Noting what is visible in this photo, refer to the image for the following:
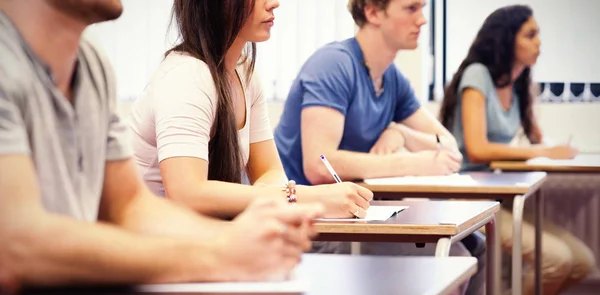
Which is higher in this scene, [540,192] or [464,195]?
[464,195]

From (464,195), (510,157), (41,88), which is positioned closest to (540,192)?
(510,157)

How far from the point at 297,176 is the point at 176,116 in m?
1.11

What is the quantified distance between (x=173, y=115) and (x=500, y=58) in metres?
2.35

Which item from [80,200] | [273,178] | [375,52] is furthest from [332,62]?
[80,200]

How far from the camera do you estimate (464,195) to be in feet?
8.67

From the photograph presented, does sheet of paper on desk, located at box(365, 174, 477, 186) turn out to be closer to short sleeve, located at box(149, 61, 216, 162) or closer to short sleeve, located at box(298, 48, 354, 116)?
short sleeve, located at box(298, 48, 354, 116)

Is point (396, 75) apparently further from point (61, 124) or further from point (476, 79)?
point (61, 124)

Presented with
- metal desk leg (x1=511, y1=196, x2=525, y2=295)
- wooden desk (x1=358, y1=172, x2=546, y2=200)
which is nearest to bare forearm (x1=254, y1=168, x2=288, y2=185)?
wooden desk (x1=358, y1=172, x2=546, y2=200)

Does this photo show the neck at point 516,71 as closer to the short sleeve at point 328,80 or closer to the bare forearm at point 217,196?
the short sleeve at point 328,80

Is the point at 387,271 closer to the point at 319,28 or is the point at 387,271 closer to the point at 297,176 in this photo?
the point at 297,176

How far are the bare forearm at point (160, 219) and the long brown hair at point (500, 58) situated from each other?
8.99ft

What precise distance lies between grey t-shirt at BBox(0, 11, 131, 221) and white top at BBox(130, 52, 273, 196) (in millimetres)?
597

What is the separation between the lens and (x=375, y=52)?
9.84 feet

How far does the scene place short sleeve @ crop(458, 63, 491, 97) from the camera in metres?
3.75
